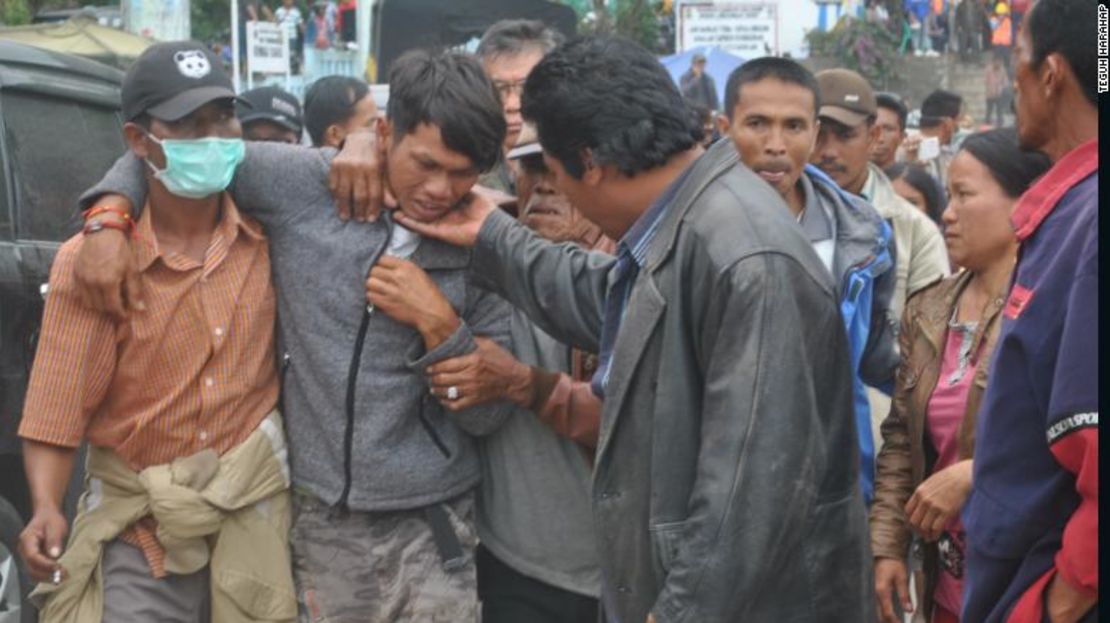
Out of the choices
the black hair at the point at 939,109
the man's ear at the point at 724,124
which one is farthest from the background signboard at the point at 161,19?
the man's ear at the point at 724,124

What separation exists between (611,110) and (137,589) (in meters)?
1.66

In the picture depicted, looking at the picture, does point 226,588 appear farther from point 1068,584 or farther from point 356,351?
point 1068,584

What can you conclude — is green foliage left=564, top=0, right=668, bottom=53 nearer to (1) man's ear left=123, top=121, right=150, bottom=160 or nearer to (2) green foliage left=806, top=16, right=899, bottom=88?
(2) green foliage left=806, top=16, right=899, bottom=88

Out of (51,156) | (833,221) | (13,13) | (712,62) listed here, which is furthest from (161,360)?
(13,13)

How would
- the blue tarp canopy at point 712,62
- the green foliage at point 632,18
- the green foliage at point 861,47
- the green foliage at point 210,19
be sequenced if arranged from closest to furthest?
1. the blue tarp canopy at point 712,62
2. the green foliage at point 210,19
3. the green foliage at point 632,18
4. the green foliage at point 861,47

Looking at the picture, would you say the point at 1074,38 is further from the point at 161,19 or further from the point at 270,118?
the point at 161,19

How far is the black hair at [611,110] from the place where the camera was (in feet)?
10.2

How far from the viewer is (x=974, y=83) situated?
31.0m

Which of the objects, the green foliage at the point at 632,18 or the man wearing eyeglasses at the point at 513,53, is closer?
the man wearing eyeglasses at the point at 513,53

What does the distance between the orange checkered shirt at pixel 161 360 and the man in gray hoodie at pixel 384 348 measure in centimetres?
8

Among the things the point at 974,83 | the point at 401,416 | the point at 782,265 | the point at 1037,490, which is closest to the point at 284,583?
the point at 401,416

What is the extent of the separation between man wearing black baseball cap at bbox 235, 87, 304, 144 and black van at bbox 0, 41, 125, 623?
90 cm

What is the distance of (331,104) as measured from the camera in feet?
25.4

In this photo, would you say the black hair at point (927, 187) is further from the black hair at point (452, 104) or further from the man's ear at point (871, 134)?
the black hair at point (452, 104)
